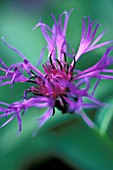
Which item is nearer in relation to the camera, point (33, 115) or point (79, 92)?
point (79, 92)

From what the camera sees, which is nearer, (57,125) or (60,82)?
(60,82)

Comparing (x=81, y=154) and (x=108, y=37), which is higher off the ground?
(x=108, y=37)

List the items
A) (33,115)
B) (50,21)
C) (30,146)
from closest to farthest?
1. (33,115)
2. (30,146)
3. (50,21)

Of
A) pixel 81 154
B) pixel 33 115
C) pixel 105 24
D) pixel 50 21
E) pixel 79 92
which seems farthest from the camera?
pixel 50 21

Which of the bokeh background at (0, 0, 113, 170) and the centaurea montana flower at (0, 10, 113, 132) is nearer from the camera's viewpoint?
the centaurea montana flower at (0, 10, 113, 132)

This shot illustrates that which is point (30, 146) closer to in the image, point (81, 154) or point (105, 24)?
point (81, 154)

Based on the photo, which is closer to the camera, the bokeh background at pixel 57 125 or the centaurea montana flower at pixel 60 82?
the centaurea montana flower at pixel 60 82

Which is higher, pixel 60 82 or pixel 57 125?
pixel 60 82

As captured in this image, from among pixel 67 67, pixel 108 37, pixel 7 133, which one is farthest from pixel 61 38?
pixel 108 37
